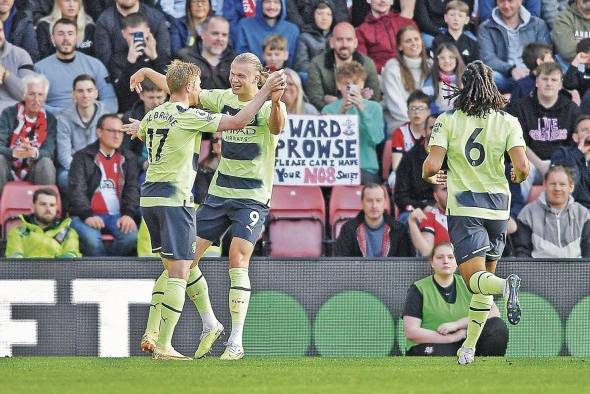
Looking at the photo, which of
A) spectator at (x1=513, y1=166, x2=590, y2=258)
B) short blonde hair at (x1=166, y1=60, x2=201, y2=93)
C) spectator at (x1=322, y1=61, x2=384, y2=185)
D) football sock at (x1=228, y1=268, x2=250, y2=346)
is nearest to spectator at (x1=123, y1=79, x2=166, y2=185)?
spectator at (x1=322, y1=61, x2=384, y2=185)

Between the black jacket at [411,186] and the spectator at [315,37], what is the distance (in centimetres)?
200

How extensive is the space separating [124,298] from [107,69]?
13.7ft

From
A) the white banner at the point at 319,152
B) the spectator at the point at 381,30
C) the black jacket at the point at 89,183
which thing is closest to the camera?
the black jacket at the point at 89,183

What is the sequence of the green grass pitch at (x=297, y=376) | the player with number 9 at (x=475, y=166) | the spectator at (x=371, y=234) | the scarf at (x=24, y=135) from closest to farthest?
the green grass pitch at (x=297, y=376) < the player with number 9 at (x=475, y=166) < the spectator at (x=371, y=234) < the scarf at (x=24, y=135)

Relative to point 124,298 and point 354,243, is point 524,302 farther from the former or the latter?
point 124,298

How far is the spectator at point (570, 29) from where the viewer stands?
16.5 metres

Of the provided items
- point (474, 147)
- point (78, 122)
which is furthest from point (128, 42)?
point (474, 147)

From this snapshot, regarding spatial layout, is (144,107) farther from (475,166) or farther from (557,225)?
(475,166)

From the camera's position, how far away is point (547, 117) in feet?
50.3

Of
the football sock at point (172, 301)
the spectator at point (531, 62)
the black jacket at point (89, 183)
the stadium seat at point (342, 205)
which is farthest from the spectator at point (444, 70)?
the football sock at point (172, 301)

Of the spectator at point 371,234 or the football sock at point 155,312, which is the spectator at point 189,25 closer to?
the spectator at point 371,234

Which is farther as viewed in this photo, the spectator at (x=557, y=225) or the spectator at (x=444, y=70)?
the spectator at (x=444, y=70)

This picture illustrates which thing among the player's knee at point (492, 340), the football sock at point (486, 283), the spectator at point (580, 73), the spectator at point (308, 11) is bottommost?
the player's knee at point (492, 340)

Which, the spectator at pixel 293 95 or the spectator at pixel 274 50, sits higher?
the spectator at pixel 274 50
